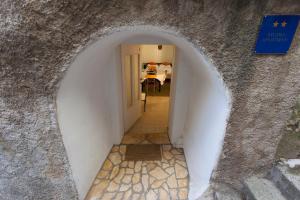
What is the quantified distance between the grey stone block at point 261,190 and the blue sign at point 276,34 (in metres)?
1.27

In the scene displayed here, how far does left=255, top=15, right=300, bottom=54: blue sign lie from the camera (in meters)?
1.15

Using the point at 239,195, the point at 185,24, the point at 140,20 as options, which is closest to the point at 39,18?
the point at 140,20

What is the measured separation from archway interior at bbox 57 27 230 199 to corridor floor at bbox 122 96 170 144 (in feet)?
1.03

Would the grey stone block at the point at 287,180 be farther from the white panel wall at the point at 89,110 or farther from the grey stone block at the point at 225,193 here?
the white panel wall at the point at 89,110

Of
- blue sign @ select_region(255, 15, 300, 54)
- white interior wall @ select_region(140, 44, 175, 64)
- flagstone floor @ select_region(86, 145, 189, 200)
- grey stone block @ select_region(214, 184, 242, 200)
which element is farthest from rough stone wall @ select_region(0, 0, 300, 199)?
white interior wall @ select_region(140, 44, 175, 64)

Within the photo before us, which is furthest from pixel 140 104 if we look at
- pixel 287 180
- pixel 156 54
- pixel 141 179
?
pixel 156 54

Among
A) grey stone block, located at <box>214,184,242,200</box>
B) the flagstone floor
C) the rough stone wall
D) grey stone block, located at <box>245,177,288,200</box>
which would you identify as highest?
the rough stone wall

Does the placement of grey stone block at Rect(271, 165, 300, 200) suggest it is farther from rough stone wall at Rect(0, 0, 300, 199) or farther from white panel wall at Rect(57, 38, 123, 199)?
white panel wall at Rect(57, 38, 123, 199)

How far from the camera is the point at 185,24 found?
120 cm

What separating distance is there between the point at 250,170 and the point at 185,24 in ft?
5.18

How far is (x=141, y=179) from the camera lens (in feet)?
8.08

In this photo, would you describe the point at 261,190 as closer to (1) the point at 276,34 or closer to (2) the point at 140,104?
(1) the point at 276,34

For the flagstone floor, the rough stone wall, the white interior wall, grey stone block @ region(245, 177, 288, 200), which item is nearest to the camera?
the rough stone wall

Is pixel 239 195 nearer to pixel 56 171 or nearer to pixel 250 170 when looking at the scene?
pixel 250 170
